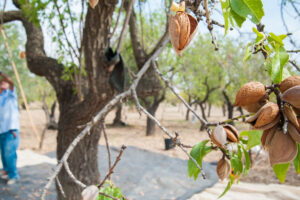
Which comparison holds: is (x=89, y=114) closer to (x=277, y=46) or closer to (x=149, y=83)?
(x=149, y=83)

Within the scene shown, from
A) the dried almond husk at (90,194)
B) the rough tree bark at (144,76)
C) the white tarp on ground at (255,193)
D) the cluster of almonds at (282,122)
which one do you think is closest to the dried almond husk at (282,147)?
the cluster of almonds at (282,122)

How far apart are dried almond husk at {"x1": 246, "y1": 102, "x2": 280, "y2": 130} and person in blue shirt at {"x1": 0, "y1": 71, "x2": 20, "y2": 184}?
4.86 meters

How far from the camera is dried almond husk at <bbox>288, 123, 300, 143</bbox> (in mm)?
447

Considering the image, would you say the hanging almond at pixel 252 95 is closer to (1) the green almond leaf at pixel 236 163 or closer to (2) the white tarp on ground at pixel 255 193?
(1) the green almond leaf at pixel 236 163

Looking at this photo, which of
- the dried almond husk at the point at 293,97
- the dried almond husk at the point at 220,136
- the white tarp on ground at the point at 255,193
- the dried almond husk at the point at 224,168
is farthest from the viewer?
the white tarp on ground at the point at 255,193

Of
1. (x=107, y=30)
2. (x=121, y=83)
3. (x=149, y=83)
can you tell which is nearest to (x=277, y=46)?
(x=121, y=83)

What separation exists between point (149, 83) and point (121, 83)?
72 cm

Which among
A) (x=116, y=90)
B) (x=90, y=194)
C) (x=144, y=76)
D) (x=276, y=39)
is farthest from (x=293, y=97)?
(x=144, y=76)

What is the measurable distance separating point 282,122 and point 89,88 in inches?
78.7

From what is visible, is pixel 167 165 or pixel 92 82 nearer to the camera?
pixel 92 82

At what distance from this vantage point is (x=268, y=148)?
1.62 feet

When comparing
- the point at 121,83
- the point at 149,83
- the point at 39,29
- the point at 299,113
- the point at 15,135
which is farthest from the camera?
the point at 15,135

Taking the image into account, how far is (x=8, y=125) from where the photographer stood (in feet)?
14.2

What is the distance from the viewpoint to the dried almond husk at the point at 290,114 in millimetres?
442
